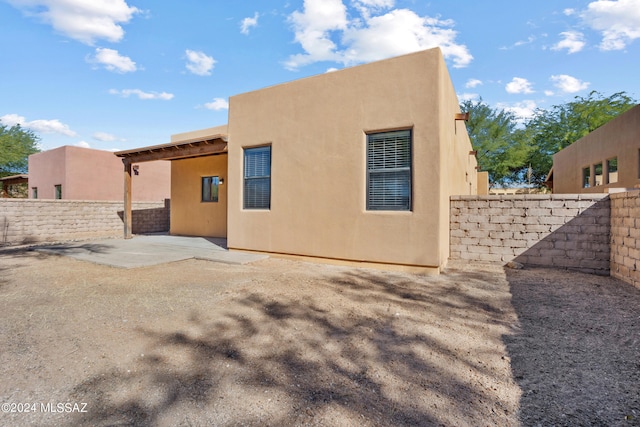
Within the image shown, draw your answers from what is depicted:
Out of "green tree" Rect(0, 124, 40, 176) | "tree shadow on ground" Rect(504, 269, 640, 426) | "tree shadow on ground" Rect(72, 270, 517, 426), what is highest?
"green tree" Rect(0, 124, 40, 176)

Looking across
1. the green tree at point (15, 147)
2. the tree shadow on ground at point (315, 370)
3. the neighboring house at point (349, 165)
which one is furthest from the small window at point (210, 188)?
the green tree at point (15, 147)

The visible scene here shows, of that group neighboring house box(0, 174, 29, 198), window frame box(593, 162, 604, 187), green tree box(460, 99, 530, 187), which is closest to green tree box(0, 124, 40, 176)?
neighboring house box(0, 174, 29, 198)

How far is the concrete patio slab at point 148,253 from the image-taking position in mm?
6586

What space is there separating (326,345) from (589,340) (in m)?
2.56

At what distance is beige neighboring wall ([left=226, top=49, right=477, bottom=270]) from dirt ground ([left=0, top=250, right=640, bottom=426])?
1397mm

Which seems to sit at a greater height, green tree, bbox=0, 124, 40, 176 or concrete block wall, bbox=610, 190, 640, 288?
green tree, bbox=0, 124, 40, 176

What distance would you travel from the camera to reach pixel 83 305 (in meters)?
3.79

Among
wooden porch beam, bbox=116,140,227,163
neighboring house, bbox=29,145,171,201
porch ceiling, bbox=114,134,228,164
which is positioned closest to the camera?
Result: porch ceiling, bbox=114,134,228,164

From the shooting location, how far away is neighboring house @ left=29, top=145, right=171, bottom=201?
1744 centimetres

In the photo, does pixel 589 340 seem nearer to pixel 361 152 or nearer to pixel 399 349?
pixel 399 349

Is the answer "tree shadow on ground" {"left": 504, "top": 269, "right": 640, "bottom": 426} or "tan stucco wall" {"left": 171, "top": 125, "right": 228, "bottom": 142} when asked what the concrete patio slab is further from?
"tree shadow on ground" {"left": 504, "top": 269, "right": 640, "bottom": 426}

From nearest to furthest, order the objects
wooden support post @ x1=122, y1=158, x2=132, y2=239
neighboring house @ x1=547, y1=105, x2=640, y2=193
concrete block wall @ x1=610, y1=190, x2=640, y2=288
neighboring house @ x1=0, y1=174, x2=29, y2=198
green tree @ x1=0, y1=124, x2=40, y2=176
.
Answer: concrete block wall @ x1=610, y1=190, x2=640, y2=288 → wooden support post @ x1=122, y1=158, x2=132, y2=239 → neighboring house @ x1=547, y1=105, x2=640, y2=193 → neighboring house @ x1=0, y1=174, x2=29, y2=198 → green tree @ x1=0, y1=124, x2=40, y2=176

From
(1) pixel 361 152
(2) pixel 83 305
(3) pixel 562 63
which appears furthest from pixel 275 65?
(3) pixel 562 63

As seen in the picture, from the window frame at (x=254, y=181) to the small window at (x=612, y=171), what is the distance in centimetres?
1444
